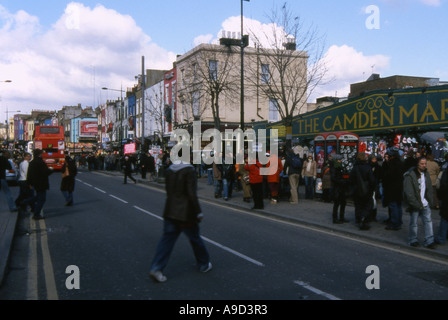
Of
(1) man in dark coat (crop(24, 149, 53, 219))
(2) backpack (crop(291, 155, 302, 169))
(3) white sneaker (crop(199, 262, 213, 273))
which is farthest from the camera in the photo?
(2) backpack (crop(291, 155, 302, 169))

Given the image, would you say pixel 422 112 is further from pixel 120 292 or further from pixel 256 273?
pixel 120 292

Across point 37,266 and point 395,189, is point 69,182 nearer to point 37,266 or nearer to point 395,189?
point 37,266

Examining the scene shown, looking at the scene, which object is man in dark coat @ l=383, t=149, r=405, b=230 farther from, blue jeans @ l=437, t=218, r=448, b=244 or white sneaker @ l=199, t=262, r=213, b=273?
white sneaker @ l=199, t=262, r=213, b=273

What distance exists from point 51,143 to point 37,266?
3521cm

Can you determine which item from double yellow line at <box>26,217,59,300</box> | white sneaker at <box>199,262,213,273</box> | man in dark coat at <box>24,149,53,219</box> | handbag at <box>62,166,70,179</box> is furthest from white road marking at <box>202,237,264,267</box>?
handbag at <box>62,166,70,179</box>

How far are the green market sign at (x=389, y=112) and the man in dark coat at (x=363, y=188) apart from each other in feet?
19.7

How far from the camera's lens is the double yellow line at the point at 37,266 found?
18.8ft

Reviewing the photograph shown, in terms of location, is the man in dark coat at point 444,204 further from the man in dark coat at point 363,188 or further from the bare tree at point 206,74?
the bare tree at point 206,74

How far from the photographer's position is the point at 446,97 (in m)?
15.1

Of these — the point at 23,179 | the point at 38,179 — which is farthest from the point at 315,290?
the point at 23,179

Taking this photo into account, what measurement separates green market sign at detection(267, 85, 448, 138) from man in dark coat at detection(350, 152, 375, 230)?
6002 mm

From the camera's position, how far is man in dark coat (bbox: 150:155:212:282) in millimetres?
6180

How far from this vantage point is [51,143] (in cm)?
3988
